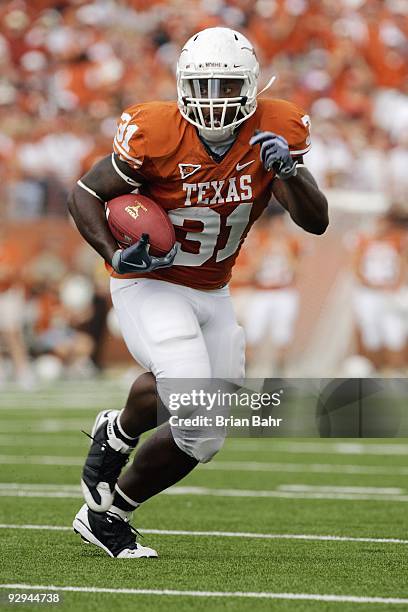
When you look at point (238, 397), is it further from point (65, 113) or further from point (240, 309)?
point (65, 113)

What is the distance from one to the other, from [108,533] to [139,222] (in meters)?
1.01

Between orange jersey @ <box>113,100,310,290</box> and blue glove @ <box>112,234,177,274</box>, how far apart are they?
25cm

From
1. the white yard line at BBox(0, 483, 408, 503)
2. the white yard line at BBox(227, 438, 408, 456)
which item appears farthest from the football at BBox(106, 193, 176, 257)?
the white yard line at BBox(227, 438, 408, 456)

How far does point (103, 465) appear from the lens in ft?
14.1

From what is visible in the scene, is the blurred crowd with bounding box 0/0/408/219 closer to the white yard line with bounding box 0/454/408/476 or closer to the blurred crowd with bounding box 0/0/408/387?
the blurred crowd with bounding box 0/0/408/387

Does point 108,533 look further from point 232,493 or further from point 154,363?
point 232,493

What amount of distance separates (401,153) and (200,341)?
9.34 meters

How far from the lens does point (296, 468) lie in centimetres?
701

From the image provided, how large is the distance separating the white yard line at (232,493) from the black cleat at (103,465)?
1435 mm

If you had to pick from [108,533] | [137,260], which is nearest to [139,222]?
[137,260]

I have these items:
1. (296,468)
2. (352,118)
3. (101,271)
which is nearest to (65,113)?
(101,271)

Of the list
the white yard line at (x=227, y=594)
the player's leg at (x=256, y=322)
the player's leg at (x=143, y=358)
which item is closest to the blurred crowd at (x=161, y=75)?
the player's leg at (x=256, y=322)

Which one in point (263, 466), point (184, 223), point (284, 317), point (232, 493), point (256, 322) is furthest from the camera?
point (256, 322)

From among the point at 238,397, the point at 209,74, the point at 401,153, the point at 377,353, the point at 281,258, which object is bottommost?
the point at 377,353
